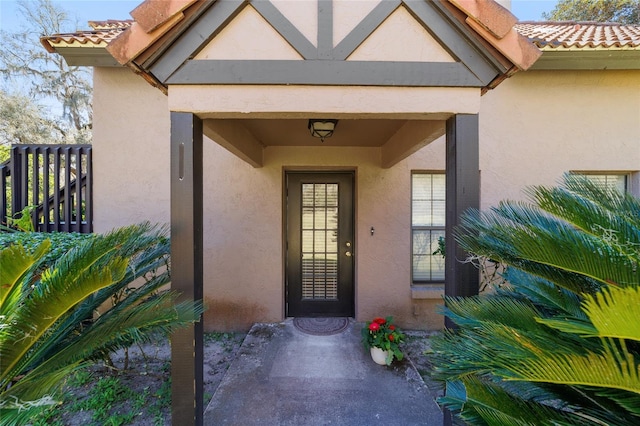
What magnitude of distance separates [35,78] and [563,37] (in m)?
17.3

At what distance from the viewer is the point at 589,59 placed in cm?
374

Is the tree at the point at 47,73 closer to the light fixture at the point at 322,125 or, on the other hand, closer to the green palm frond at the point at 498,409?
the light fixture at the point at 322,125

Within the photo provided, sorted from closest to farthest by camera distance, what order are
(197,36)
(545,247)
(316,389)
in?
A: (545,247), (197,36), (316,389)

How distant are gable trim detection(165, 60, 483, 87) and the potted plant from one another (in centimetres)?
271

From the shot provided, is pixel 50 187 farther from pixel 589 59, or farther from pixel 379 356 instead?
pixel 589 59

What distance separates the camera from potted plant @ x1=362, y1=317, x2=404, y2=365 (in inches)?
128

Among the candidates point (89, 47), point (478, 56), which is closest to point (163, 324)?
point (478, 56)

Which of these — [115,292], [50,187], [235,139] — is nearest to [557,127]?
[235,139]

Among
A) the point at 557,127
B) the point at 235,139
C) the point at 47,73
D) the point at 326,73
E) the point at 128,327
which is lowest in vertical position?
the point at 128,327

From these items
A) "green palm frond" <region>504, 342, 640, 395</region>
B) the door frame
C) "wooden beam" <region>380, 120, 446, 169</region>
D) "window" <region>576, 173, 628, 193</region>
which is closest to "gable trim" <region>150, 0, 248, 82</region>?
"wooden beam" <region>380, 120, 446, 169</region>

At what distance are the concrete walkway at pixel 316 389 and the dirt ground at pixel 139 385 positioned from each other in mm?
252

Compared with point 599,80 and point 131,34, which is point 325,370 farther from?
point 599,80

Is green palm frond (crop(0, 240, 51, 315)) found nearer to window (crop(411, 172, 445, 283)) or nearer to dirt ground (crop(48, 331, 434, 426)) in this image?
dirt ground (crop(48, 331, 434, 426))

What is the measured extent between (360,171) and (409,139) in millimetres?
1265
